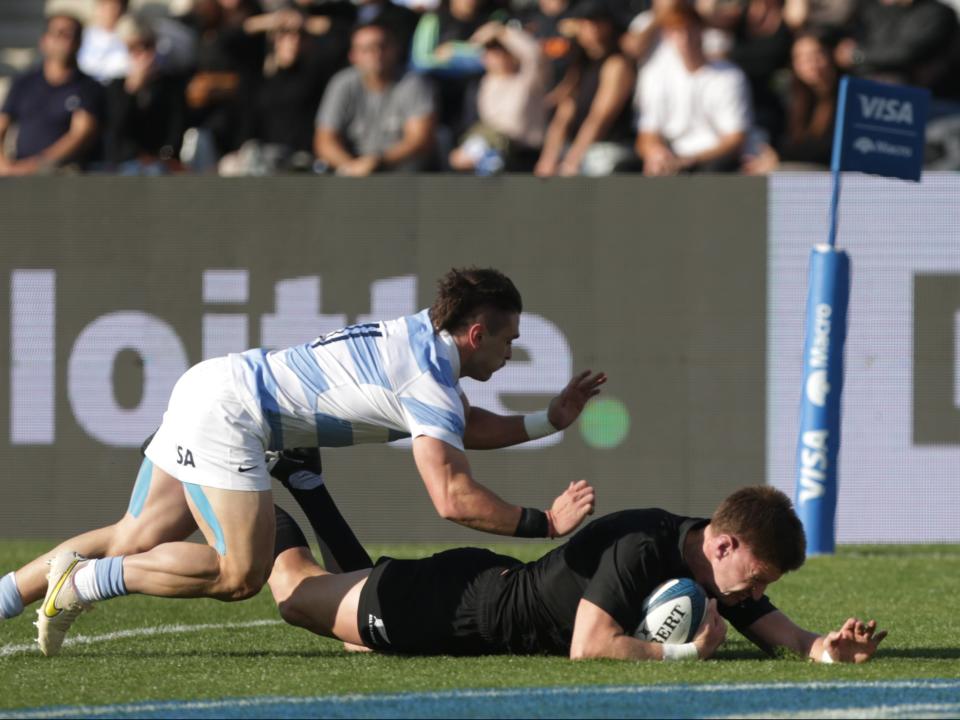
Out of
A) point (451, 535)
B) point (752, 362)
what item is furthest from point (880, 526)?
point (451, 535)

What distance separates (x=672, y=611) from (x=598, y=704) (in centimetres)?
88

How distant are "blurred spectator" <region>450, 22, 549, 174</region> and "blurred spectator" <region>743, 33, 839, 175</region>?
1702 millimetres

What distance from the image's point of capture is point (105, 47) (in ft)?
48.8

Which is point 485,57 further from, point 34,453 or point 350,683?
point 350,683

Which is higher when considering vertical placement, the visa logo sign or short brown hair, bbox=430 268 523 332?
the visa logo sign

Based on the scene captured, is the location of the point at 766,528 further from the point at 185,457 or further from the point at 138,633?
the point at 138,633

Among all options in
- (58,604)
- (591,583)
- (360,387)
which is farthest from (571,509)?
(58,604)

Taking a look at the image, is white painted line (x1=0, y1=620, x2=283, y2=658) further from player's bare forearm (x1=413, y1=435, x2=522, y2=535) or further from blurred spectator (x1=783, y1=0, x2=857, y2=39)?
blurred spectator (x1=783, y1=0, x2=857, y2=39)

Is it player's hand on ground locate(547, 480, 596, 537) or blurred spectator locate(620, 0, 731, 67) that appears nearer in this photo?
player's hand on ground locate(547, 480, 596, 537)

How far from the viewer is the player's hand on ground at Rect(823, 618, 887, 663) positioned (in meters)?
5.98

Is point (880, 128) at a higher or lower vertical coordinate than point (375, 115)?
lower

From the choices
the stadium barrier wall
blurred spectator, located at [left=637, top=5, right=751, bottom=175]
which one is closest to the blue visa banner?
the stadium barrier wall

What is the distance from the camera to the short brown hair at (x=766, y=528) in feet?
18.9

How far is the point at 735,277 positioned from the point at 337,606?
5.03 metres
